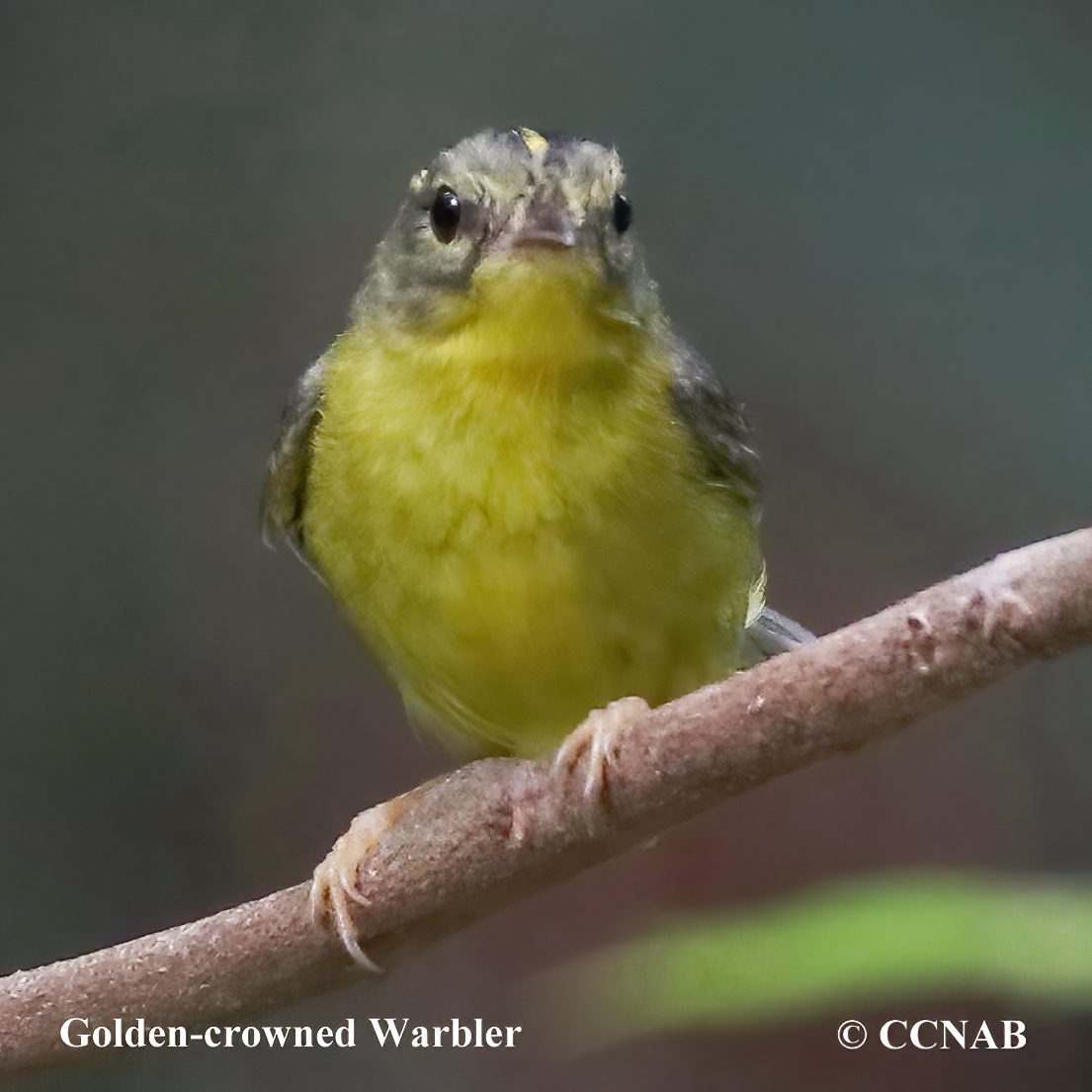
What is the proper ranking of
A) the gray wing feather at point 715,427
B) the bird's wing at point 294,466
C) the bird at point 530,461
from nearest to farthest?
the bird at point 530,461 → the gray wing feather at point 715,427 → the bird's wing at point 294,466

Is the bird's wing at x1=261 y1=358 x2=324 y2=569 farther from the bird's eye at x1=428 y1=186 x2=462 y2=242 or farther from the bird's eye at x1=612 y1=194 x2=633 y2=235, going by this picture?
the bird's eye at x1=612 y1=194 x2=633 y2=235

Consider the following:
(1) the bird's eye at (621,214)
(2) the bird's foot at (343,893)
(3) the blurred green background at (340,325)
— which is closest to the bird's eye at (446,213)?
(1) the bird's eye at (621,214)

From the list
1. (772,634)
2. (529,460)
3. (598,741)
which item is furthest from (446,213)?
(772,634)

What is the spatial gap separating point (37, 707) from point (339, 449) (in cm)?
117

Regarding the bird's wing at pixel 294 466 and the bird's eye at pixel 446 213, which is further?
the bird's wing at pixel 294 466

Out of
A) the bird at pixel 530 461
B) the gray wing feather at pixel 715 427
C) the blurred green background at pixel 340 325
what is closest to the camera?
the bird at pixel 530 461

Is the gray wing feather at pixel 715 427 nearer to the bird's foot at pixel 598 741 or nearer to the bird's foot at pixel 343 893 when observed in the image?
the bird's foot at pixel 598 741

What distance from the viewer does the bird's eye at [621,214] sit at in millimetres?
1253

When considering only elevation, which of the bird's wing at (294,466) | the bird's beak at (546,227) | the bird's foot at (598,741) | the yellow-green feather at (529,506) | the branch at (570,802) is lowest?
the branch at (570,802)

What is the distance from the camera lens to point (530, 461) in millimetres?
1262

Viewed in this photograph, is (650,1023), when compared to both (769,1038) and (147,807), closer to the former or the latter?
(769,1038)

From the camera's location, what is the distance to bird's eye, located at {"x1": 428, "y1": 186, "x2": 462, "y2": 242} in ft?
4.10

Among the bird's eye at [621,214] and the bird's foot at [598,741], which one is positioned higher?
the bird's eye at [621,214]

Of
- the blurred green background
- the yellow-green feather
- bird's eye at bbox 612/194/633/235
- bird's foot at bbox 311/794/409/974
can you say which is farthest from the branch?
the blurred green background
